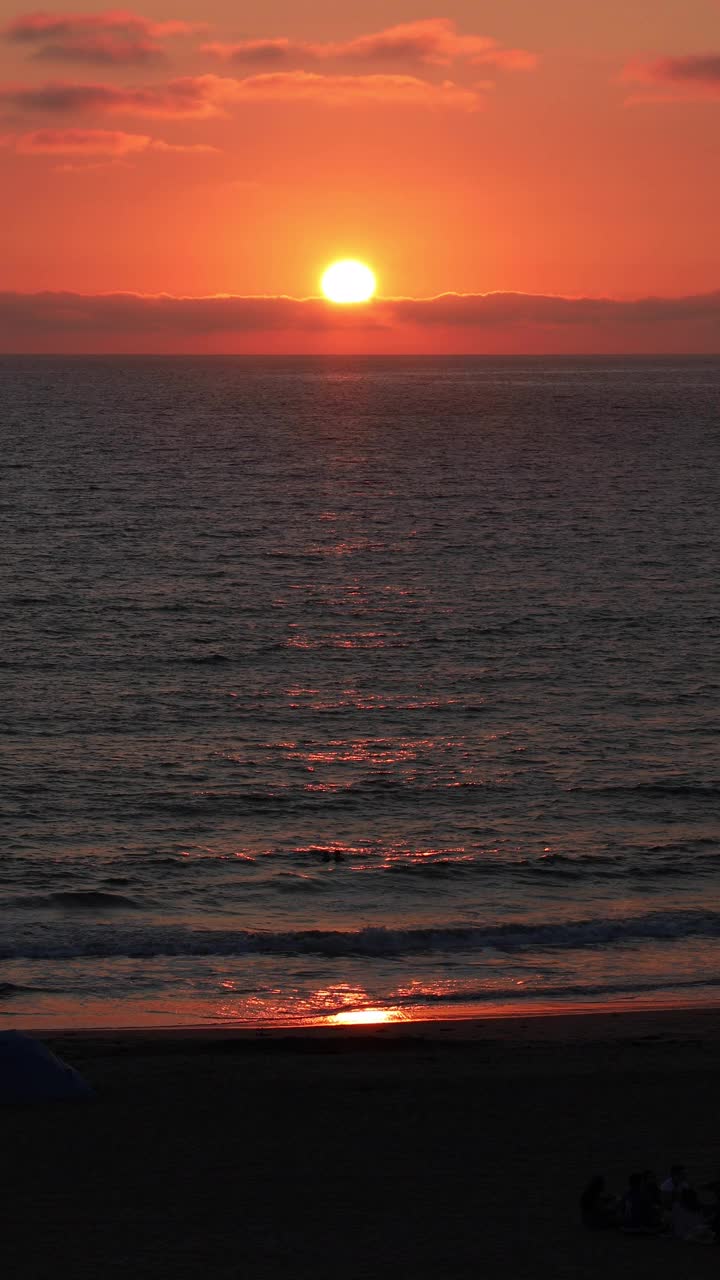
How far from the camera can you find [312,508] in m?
115

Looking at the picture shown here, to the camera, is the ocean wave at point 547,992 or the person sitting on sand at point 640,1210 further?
the ocean wave at point 547,992

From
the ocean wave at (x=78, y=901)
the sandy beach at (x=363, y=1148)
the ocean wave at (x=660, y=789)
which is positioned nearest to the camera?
the sandy beach at (x=363, y=1148)

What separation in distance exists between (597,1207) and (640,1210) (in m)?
0.61

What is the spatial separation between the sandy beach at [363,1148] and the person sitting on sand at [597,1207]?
0.18 meters

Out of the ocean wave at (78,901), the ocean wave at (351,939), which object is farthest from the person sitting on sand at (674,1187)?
the ocean wave at (78,901)

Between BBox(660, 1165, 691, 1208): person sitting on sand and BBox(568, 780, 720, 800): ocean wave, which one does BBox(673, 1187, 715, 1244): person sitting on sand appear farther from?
BBox(568, 780, 720, 800): ocean wave

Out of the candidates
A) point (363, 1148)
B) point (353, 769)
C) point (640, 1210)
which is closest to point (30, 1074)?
point (363, 1148)

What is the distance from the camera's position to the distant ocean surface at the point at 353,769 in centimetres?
3150

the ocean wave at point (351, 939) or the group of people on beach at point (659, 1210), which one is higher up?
the group of people on beach at point (659, 1210)

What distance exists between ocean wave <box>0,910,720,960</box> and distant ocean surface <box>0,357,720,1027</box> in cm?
8

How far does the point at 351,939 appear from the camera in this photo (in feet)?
108

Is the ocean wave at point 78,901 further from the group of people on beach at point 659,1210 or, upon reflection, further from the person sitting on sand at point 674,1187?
the person sitting on sand at point 674,1187

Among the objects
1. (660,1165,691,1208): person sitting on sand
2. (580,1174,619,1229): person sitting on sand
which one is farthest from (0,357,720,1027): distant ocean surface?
(660,1165,691,1208): person sitting on sand

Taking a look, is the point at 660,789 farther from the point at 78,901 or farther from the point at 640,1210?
the point at 640,1210
